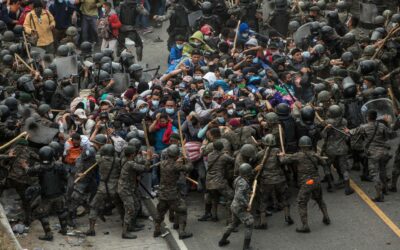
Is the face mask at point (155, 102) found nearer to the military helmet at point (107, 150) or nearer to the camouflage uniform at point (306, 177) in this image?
the military helmet at point (107, 150)

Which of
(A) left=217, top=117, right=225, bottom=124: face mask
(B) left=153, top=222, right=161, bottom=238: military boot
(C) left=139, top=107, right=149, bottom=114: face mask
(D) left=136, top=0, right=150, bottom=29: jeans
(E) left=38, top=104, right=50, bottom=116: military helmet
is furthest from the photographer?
(D) left=136, top=0, right=150, bottom=29: jeans

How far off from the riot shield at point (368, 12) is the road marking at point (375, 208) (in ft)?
24.1

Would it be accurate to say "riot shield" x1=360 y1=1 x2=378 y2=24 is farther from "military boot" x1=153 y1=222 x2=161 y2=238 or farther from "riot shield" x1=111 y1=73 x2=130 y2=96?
"military boot" x1=153 y1=222 x2=161 y2=238

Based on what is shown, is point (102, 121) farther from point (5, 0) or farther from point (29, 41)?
point (5, 0)

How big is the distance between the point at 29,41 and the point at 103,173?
777 centimetres

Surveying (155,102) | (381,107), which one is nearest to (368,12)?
(381,107)

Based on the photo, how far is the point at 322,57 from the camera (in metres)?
25.4

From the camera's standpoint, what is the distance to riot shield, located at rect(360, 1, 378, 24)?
94.8 feet

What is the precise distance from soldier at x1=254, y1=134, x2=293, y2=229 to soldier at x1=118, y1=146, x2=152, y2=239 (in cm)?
207

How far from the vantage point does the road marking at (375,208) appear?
67.5ft

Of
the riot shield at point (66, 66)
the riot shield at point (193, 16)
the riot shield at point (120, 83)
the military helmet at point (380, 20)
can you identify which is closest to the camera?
the riot shield at point (120, 83)

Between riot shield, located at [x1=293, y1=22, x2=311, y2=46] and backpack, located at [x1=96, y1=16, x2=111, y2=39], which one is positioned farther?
backpack, located at [x1=96, y1=16, x2=111, y2=39]

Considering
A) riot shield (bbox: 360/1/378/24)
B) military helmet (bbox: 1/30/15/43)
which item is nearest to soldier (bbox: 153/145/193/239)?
military helmet (bbox: 1/30/15/43)

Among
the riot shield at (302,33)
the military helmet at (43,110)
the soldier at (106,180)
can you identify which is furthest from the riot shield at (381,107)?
the military helmet at (43,110)
